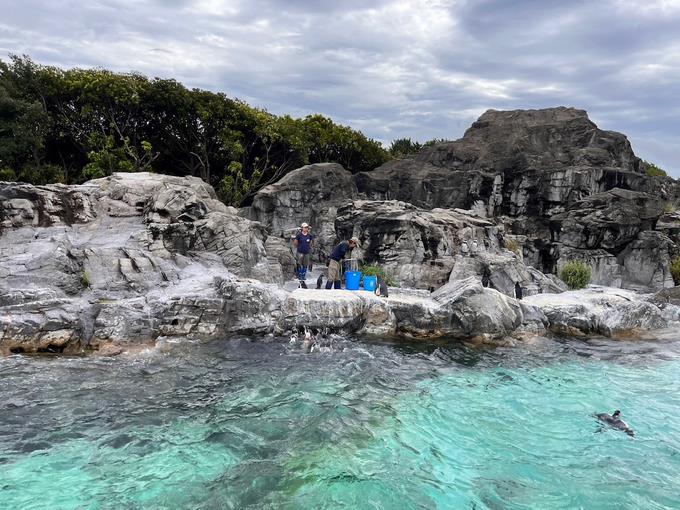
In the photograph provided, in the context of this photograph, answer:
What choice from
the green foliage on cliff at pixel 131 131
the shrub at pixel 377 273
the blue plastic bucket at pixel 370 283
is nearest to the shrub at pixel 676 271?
the shrub at pixel 377 273

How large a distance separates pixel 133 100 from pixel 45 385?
2302cm

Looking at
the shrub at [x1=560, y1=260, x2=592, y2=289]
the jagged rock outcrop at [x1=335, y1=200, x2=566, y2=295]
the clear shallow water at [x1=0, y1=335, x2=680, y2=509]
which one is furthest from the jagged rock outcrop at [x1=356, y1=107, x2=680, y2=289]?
the clear shallow water at [x1=0, y1=335, x2=680, y2=509]

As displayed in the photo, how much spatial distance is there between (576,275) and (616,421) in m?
13.8

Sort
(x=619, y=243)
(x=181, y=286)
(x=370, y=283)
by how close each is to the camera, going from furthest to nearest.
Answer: (x=619, y=243) → (x=370, y=283) → (x=181, y=286)

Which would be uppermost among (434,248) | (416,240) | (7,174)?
(7,174)

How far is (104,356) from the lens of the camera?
9.95 m

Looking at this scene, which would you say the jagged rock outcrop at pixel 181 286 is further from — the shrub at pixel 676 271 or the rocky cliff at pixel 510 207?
the shrub at pixel 676 271

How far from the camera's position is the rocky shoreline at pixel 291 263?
1119cm

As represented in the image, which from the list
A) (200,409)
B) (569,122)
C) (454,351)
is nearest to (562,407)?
(454,351)

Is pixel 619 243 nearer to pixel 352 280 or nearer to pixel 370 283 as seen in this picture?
pixel 370 283

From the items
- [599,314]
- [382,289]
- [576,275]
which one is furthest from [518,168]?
[382,289]

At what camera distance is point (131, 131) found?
94.7ft

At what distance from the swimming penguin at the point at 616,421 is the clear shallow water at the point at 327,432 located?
19 centimetres

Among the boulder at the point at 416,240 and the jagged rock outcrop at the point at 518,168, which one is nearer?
the boulder at the point at 416,240
